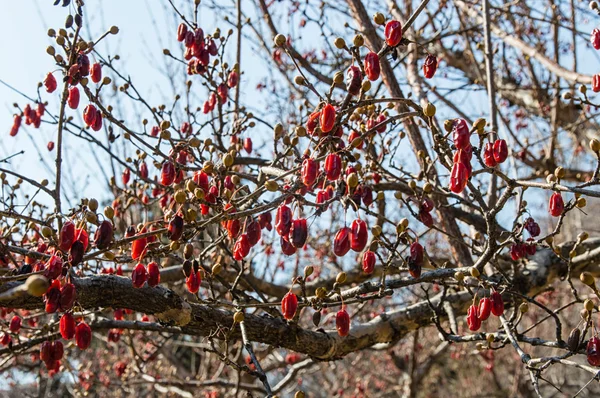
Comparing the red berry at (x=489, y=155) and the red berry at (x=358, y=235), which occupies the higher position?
the red berry at (x=489, y=155)

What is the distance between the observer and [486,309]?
6.88 feet

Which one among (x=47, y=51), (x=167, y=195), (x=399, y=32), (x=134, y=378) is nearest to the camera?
(x=399, y=32)

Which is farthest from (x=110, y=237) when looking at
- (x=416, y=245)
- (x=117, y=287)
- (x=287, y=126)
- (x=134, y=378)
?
(x=287, y=126)

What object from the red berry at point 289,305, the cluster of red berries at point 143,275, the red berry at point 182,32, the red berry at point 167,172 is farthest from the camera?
the red berry at point 182,32

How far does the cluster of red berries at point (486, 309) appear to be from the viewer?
81.4 inches

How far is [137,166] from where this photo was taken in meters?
3.23

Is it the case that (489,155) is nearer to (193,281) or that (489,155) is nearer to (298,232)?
(298,232)

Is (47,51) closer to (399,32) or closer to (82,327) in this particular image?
(82,327)

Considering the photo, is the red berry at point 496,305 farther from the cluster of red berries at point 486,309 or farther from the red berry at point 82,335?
the red berry at point 82,335

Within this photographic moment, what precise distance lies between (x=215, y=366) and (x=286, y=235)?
6226mm

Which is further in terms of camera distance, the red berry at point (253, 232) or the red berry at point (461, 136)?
the red berry at point (253, 232)

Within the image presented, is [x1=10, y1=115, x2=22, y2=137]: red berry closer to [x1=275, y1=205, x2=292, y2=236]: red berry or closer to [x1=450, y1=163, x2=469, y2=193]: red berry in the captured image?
[x1=275, y1=205, x2=292, y2=236]: red berry

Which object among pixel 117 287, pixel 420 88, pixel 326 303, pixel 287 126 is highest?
pixel 287 126

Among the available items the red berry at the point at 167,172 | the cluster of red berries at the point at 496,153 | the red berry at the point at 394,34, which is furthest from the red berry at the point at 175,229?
the cluster of red berries at the point at 496,153
